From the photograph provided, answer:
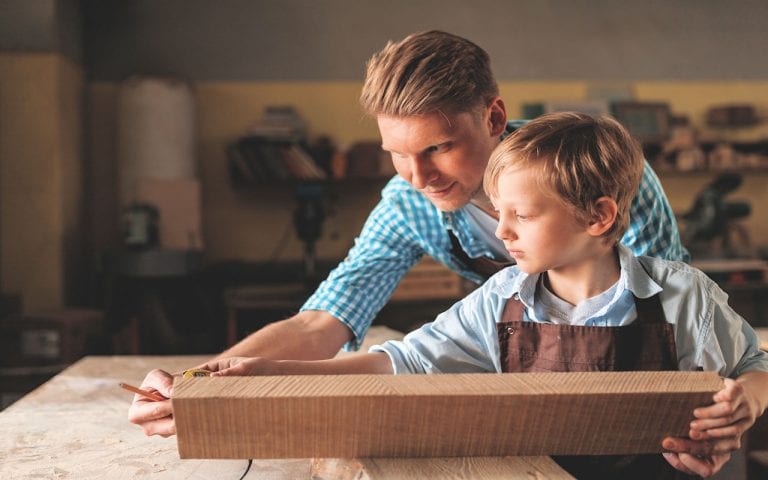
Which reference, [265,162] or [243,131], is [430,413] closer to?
[265,162]

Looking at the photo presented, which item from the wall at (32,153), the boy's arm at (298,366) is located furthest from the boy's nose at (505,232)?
the wall at (32,153)

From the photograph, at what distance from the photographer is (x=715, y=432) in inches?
44.4

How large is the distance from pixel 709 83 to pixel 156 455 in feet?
20.7

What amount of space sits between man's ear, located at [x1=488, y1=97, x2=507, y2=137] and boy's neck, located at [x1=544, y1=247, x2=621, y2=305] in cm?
45

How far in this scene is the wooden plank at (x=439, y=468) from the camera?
3.56ft

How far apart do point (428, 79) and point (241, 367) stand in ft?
2.33

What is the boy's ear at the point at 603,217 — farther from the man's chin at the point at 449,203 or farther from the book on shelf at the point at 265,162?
the book on shelf at the point at 265,162

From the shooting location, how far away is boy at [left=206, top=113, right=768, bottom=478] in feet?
4.55

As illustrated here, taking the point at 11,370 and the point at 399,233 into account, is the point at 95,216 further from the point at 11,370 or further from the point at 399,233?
the point at 399,233

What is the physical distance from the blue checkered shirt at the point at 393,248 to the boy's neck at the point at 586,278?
0.42 metres

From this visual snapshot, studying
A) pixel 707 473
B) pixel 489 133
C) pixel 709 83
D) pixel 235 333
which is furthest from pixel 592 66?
pixel 707 473

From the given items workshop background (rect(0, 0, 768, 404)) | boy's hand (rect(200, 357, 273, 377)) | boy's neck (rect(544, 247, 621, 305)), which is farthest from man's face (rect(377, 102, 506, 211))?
workshop background (rect(0, 0, 768, 404))

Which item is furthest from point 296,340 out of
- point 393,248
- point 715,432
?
point 715,432

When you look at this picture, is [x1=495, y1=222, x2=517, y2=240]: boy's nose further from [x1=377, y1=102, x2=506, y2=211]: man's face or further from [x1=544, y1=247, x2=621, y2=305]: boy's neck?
[x1=377, y1=102, x2=506, y2=211]: man's face
